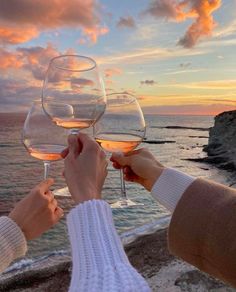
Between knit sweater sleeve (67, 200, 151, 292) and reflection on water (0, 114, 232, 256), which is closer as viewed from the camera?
knit sweater sleeve (67, 200, 151, 292)

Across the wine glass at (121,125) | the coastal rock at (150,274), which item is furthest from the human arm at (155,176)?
the coastal rock at (150,274)

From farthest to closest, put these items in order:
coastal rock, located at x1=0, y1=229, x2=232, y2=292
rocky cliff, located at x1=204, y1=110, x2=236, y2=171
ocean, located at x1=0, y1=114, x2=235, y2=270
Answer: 1. rocky cliff, located at x1=204, y1=110, x2=236, y2=171
2. ocean, located at x1=0, y1=114, x2=235, y2=270
3. coastal rock, located at x1=0, y1=229, x2=232, y2=292

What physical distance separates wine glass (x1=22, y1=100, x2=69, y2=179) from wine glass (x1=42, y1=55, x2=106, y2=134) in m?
0.12

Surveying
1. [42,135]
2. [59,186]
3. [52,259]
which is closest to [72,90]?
[42,135]

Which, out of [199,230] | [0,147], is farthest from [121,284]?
[0,147]

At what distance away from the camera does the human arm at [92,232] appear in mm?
997

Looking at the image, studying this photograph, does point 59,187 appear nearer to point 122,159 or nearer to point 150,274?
point 150,274

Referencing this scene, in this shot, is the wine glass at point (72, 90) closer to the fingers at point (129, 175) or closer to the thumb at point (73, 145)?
the thumb at point (73, 145)

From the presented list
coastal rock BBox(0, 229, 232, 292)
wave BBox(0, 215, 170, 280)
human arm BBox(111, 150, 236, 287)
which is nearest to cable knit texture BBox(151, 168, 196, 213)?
human arm BBox(111, 150, 236, 287)

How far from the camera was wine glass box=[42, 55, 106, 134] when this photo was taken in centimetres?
140

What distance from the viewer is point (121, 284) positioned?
0.98 metres

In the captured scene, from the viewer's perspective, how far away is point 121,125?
171cm

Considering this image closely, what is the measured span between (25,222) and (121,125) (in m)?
0.51

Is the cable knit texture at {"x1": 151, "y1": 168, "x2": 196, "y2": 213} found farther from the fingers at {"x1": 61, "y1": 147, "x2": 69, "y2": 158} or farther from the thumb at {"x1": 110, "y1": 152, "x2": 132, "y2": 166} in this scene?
the fingers at {"x1": 61, "y1": 147, "x2": 69, "y2": 158}
